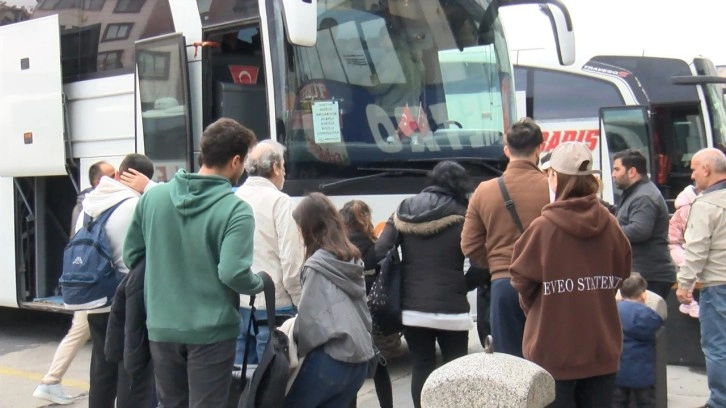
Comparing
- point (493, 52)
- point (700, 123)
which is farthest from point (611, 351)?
point (700, 123)

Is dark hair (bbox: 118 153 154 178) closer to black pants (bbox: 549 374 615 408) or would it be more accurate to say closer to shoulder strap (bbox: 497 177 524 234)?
shoulder strap (bbox: 497 177 524 234)

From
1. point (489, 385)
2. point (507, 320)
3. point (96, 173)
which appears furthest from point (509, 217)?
point (96, 173)

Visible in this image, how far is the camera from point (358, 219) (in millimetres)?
5953

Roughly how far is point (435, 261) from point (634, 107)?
26.6 ft

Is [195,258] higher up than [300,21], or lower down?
lower down

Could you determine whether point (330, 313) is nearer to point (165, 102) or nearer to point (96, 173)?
point (96, 173)

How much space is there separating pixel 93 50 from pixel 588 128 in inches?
365

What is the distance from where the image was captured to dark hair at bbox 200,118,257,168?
13.6 ft

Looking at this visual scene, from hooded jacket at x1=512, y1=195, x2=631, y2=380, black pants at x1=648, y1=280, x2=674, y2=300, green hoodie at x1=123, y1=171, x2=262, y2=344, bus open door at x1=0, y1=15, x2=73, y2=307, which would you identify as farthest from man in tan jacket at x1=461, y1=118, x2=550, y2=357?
bus open door at x1=0, y1=15, x2=73, y2=307

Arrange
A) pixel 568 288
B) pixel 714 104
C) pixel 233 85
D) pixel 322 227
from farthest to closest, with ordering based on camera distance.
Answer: pixel 714 104
pixel 233 85
pixel 322 227
pixel 568 288

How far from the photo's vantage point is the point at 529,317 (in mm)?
4117

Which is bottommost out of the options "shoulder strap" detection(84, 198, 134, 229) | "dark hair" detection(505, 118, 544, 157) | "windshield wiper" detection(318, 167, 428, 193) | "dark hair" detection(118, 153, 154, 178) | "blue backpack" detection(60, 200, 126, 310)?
"blue backpack" detection(60, 200, 126, 310)

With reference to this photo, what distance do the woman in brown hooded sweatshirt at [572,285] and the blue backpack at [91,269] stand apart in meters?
2.54

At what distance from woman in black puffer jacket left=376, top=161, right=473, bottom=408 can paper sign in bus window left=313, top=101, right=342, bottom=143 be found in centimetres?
165
